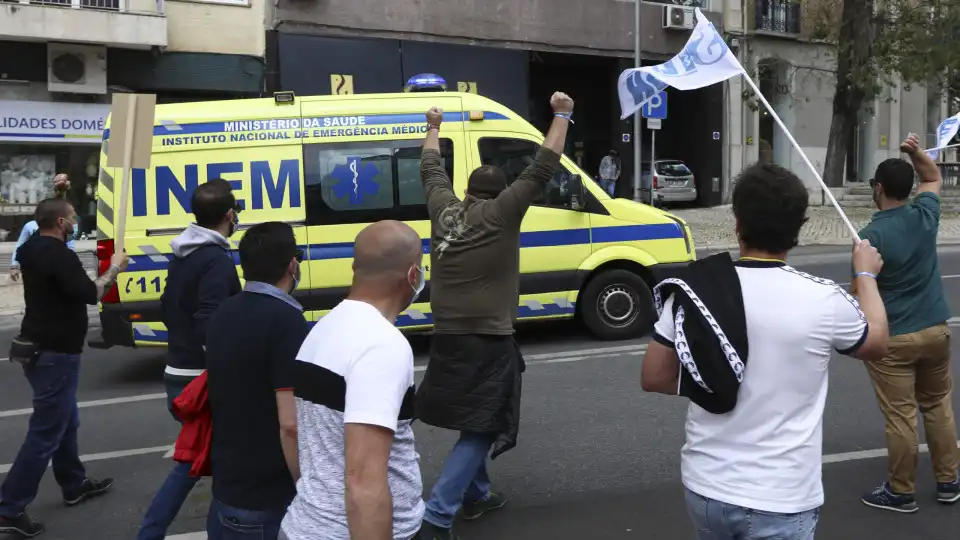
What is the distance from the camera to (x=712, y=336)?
2457 mm

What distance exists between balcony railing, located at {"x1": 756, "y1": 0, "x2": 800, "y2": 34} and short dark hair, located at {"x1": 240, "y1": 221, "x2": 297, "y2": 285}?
28885mm

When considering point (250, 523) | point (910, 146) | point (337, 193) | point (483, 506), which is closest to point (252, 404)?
point (250, 523)

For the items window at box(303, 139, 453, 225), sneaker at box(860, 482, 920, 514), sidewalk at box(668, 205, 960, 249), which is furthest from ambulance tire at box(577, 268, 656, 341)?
sidewalk at box(668, 205, 960, 249)

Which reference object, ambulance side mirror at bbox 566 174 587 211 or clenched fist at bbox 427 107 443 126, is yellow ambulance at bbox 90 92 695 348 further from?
clenched fist at bbox 427 107 443 126

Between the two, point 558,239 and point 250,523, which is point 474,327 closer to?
point 250,523

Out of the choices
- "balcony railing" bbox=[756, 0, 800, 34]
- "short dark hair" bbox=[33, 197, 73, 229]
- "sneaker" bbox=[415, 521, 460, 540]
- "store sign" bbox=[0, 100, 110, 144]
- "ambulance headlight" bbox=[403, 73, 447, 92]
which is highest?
"balcony railing" bbox=[756, 0, 800, 34]

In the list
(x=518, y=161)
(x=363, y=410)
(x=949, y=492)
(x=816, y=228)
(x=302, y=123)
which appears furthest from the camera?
(x=816, y=228)

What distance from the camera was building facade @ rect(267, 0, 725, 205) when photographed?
21.1 metres

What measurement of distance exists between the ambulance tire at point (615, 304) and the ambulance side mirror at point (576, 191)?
818 mm

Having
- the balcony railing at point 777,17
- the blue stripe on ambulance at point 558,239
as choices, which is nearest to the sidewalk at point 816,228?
the blue stripe on ambulance at point 558,239

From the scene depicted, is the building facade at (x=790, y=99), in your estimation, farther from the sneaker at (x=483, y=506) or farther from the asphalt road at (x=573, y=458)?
the sneaker at (x=483, y=506)

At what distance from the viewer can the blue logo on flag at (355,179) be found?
8.59 m

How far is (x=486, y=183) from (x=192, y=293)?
1.43 metres

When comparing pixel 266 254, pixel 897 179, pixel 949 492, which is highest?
pixel 897 179
